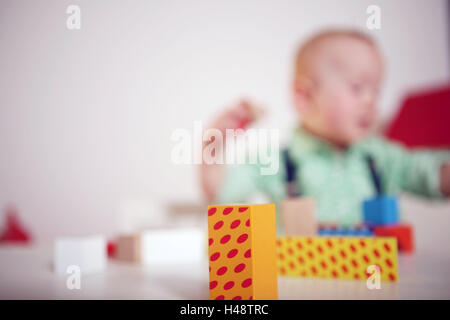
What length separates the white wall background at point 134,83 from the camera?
3305 millimetres

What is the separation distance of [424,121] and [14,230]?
308 cm

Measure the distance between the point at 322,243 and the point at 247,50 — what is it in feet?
6.40

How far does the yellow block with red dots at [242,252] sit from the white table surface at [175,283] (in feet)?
0.39

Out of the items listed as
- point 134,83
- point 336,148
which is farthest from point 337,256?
point 134,83

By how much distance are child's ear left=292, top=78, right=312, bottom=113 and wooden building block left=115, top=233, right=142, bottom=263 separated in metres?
1.56

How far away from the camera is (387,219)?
2.43 meters

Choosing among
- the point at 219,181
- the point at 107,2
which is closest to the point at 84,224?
the point at 219,181

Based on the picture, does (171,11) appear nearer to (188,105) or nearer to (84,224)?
(188,105)

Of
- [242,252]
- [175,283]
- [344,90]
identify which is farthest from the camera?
[344,90]

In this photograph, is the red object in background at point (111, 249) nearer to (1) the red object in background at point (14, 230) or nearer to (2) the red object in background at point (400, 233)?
(1) the red object in background at point (14, 230)

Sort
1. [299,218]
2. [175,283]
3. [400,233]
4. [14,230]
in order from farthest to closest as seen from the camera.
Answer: [14,230] < [400,233] < [299,218] < [175,283]

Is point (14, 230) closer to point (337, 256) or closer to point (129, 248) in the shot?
point (129, 248)

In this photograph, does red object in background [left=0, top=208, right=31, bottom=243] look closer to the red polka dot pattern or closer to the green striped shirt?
the green striped shirt

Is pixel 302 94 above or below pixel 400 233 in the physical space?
above
